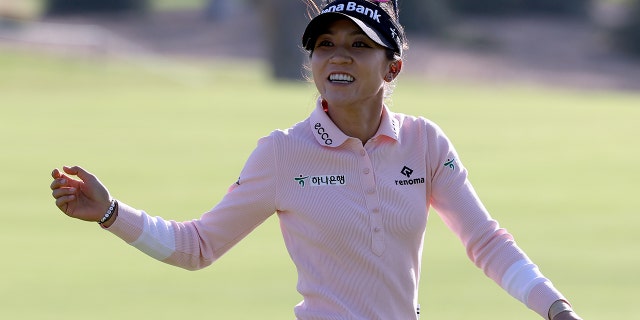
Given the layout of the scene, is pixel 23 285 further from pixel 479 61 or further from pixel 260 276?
pixel 479 61

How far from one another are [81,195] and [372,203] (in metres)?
Result: 0.82

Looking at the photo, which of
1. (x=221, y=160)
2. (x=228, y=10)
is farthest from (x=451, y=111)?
(x=228, y=10)

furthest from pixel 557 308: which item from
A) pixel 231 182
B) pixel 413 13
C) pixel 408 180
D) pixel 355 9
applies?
pixel 413 13

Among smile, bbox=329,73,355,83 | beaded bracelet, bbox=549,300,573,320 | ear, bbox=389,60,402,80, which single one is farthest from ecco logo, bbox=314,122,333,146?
beaded bracelet, bbox=549,300,573,320

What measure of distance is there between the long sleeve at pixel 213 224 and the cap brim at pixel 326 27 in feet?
1.03

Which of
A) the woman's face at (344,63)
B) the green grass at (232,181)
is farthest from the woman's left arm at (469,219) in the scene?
the green grass at (232,181)

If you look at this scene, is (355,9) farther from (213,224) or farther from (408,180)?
(213,224)

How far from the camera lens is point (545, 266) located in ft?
33.5

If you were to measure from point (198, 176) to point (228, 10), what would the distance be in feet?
131

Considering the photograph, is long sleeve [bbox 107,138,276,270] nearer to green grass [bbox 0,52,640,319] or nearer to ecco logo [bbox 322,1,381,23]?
ecco logo [bbox 322,1,381,23]

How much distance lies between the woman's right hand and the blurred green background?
1.13 metres

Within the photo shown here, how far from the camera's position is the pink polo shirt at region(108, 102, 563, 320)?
13.9ft

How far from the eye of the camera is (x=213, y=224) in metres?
4.41

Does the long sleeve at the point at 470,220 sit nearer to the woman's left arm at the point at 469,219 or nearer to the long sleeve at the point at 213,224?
the woman's left arm at the point at 469,219
